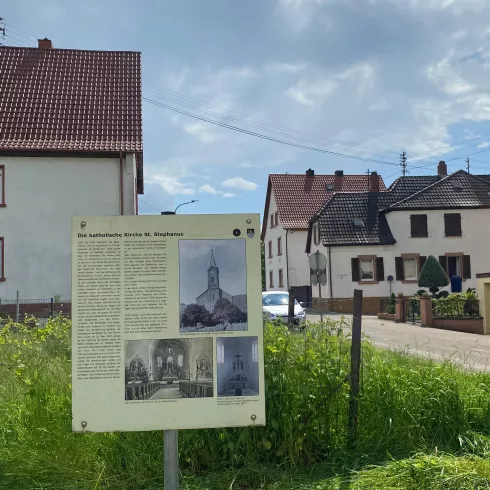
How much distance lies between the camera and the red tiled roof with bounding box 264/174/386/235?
47594mm

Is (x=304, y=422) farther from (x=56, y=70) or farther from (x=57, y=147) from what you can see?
(x=56, y=70)

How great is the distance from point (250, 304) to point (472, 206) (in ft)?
128

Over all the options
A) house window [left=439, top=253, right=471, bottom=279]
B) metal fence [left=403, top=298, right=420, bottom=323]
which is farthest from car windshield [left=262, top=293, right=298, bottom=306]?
house window [left=439, top=253, right=471, bottom=279]

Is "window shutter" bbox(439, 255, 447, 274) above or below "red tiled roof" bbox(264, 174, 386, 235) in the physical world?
below

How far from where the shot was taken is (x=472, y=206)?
39.2 metres

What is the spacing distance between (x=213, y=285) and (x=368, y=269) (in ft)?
117

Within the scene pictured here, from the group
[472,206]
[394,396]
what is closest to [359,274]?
[472,206]

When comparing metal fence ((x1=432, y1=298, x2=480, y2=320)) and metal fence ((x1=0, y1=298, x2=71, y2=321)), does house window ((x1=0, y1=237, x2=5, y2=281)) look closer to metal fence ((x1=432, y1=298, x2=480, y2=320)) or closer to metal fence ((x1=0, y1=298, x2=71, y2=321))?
metal fence ((x1=0, y1=298, x2=71, y2=321))

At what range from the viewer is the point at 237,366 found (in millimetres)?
3709

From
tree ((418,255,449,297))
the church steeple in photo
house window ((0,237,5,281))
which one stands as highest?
house window ((0,237,5,281))

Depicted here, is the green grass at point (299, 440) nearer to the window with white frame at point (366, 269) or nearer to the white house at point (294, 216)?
the window with white frame at point (366, 269)

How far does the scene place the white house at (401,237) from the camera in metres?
37.9

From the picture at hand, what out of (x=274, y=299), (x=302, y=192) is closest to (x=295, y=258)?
(x=302, y=192)

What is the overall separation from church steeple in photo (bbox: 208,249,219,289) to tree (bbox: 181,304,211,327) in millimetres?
165
